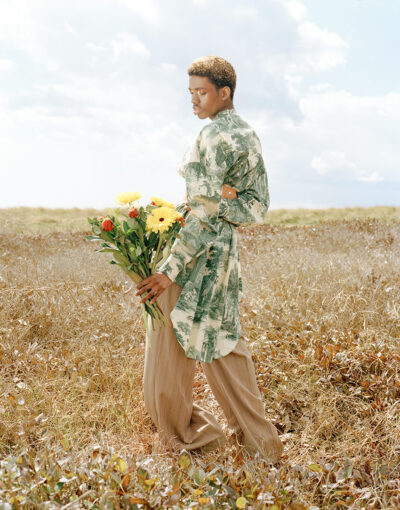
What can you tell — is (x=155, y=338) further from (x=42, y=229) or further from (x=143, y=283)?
(x=42, y=229)

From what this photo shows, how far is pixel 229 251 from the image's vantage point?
7.91ft

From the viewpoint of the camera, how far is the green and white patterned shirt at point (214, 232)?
2.22 m

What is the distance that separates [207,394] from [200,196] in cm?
217

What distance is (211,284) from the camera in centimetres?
237

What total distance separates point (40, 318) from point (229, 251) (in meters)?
2.71

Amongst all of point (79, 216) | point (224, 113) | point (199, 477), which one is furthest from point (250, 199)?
point (79, 216)

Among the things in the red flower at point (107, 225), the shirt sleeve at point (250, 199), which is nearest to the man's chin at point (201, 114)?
the shirt sleeve at point (250, 199)

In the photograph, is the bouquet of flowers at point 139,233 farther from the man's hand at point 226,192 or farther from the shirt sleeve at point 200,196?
the man's hand at point 226,192

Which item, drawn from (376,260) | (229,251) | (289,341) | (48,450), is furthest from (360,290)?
(48,450)

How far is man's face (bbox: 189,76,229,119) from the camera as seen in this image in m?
2.34

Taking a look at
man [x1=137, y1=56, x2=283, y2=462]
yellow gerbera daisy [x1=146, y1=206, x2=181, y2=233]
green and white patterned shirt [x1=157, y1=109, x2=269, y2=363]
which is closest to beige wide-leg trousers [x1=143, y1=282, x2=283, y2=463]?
man [x1=137, y1=56, x2=283, y2=462]

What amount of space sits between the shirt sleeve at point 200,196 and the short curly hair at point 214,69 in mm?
268

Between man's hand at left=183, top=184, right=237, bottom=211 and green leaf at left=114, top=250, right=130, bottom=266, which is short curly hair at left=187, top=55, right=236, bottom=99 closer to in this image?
man's hand at left=183, top=184, right=237, bottom=211

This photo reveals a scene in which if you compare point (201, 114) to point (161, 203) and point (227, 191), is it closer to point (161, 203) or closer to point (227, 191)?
point (227, 191)
